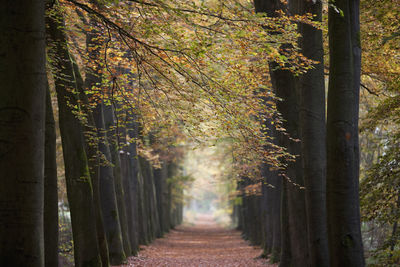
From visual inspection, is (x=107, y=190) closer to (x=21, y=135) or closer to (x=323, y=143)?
(x=323, y=143)

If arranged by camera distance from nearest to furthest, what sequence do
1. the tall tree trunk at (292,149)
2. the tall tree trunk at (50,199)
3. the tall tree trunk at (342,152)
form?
1. the tall tree trunk at (342,152)
2. the tall tree trunk at (50,199)
3. the tall tree trunk at (292,149)

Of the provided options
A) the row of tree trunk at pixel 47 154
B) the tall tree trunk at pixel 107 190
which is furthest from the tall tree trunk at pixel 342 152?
the tall tree trunk at pixel 107 190

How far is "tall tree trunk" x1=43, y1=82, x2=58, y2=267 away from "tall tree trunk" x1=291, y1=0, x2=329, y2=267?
4913mm

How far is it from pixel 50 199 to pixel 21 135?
3.98 meters

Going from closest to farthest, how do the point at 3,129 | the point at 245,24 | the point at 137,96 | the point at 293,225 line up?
the point at 3,129 < the point at 245,24 < the point at 293,225 < the point at 137,96

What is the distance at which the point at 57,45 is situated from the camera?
29.8ft

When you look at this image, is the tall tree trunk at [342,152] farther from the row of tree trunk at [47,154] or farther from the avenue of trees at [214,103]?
the row of tree trunk at [47,154]

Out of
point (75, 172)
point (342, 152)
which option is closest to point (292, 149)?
point (342, 152)

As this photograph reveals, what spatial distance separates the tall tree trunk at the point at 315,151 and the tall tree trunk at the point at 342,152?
1.09m

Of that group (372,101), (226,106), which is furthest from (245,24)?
(372,101)

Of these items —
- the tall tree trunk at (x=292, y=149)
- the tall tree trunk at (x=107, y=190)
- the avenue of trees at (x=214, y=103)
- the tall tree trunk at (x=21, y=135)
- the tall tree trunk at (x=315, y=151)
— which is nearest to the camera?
the tall tree trunk at (x=21, y=135)

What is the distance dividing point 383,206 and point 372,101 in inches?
354

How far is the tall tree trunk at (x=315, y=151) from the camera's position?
328 inches

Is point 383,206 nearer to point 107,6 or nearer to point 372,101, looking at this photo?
point 107,6
